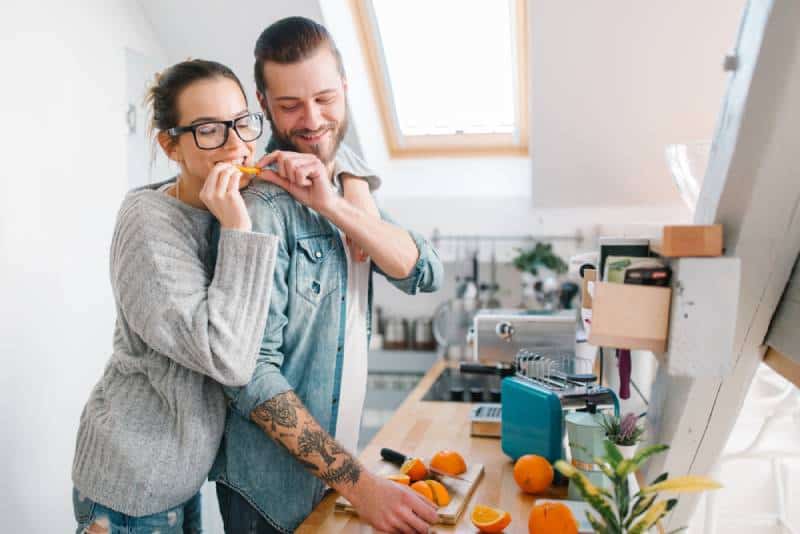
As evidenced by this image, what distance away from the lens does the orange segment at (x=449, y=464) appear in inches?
62.1

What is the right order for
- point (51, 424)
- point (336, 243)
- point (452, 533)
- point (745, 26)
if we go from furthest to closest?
point (51, 424), point (336, 243), point (452, 533), point (745, 26)

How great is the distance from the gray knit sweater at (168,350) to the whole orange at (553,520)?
0.53 m

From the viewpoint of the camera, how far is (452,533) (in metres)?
1.31

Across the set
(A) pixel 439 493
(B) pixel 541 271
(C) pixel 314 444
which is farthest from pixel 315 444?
(B) pixel 541 271

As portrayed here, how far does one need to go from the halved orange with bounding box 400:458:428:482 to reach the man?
0.15m

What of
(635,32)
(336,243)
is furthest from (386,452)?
(635,32)

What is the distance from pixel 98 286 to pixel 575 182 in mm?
2073

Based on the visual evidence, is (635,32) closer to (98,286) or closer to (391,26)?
(391,26)

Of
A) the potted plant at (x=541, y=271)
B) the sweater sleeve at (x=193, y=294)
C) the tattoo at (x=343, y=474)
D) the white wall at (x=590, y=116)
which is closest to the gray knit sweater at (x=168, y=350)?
the sweater sleeve at (x=193, y=294)

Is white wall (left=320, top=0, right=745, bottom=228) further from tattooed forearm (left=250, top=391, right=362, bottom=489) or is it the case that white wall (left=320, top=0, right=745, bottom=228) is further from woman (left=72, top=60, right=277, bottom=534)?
tattooed forearm (left=250, top=391, right=362, bottom=489)

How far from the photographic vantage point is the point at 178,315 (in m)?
1.17

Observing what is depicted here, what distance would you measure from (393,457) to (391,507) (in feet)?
1.42

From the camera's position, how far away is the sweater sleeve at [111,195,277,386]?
118 cm

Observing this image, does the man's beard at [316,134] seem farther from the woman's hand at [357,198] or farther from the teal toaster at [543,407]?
the teal toaster at [543,407]
